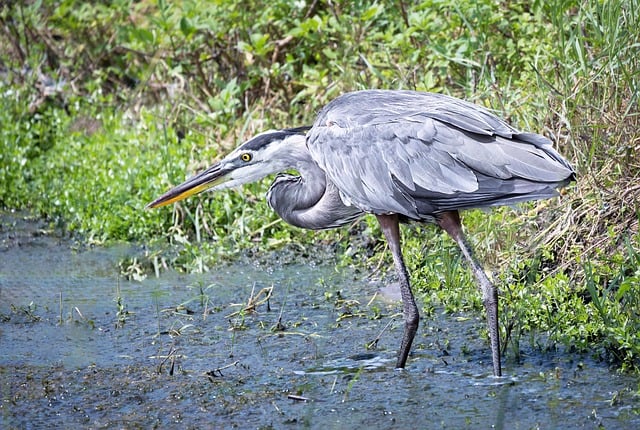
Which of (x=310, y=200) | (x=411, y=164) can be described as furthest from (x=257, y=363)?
(x=411, y=164)

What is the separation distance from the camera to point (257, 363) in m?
4.93

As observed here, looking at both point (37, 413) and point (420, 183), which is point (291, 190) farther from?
point (37, 413)

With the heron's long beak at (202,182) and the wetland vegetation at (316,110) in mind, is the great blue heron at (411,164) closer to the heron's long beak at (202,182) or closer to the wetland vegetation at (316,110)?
the heron's long beak at (202,182)

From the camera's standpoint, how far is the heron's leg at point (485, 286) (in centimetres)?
457

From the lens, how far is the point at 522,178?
444 cm

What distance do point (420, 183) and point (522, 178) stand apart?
0.45m

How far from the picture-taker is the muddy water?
13.8 ft

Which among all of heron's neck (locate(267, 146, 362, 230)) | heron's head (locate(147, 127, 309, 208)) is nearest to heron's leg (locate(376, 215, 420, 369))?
heron's neck (locate(267, 146, 362, 230))

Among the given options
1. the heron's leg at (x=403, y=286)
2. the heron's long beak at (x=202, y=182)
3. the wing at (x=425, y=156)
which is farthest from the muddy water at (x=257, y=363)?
the wing at (x=425, y=156)

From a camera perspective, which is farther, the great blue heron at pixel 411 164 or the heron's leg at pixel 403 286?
the heron's leg at pixel 403 286

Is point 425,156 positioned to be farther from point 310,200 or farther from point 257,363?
point 257,363

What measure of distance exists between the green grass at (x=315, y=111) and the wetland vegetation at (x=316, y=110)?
16mm

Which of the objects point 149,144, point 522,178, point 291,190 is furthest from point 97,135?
point 522,178

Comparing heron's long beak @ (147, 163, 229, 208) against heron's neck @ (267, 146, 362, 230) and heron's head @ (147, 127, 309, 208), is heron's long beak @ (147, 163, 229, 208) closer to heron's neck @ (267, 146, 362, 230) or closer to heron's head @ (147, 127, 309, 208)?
heron's head @ (147, 127, 309, 208)
